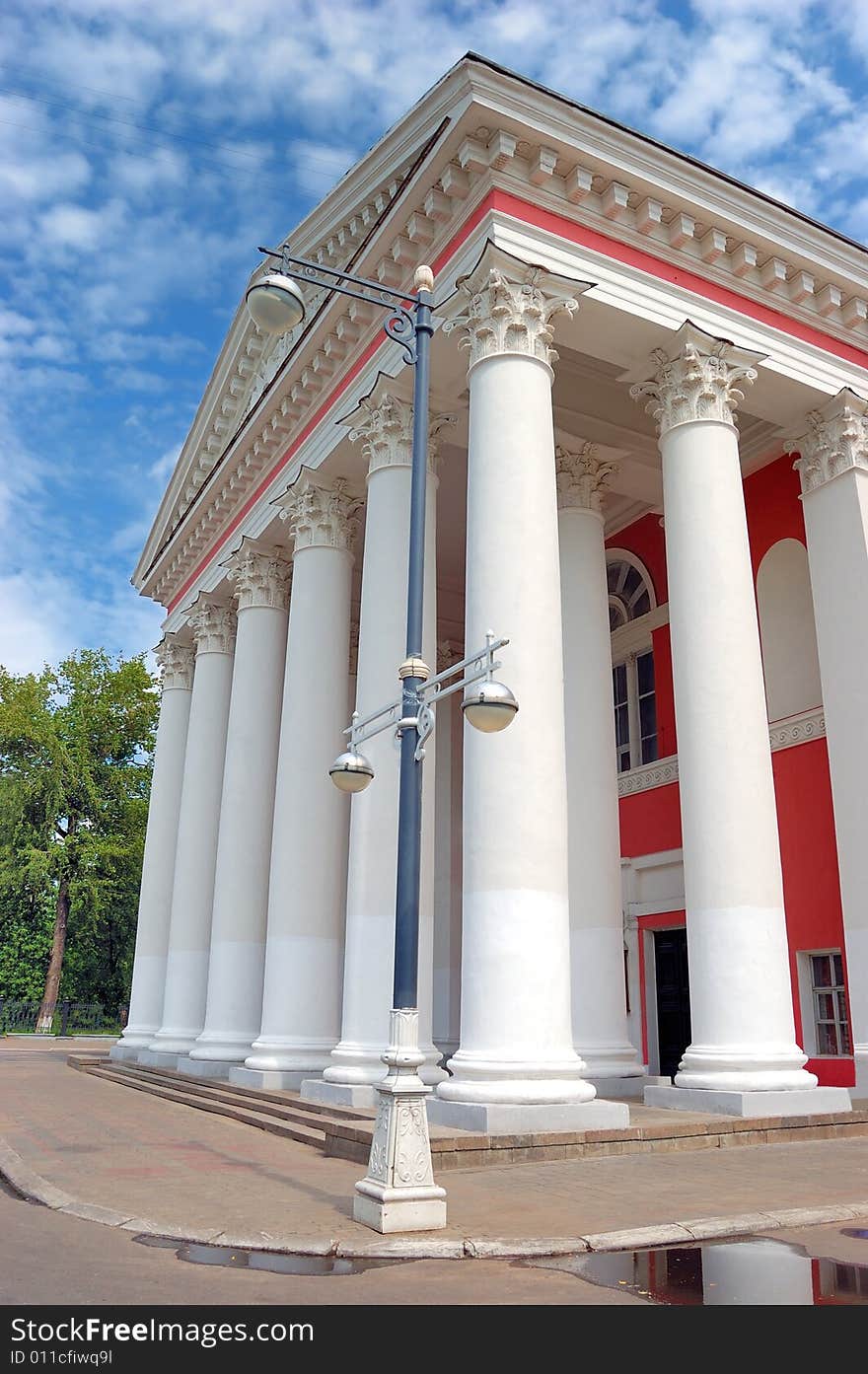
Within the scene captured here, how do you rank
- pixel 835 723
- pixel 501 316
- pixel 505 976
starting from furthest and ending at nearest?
1. pixel 835 723
2. pixel 501 316
3. pixel 505 976

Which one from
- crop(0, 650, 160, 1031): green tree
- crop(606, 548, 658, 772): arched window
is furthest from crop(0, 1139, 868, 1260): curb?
crop(0, 650, 160, 1031): green tree

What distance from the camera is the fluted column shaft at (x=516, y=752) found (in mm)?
10727

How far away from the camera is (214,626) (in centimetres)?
2394

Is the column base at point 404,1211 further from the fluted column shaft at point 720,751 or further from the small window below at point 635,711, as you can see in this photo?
the small window below at point 635,711

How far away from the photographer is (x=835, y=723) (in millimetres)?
15453

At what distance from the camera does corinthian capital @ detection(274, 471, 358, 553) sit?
1838 centimetres

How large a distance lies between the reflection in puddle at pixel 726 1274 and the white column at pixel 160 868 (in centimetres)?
1922

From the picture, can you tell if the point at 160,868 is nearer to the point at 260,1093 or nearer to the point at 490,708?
the point at 260,1093

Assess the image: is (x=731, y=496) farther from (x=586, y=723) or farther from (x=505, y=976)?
(x=505, y=976)

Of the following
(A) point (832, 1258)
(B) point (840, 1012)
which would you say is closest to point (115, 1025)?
(B) point (840, 1012)

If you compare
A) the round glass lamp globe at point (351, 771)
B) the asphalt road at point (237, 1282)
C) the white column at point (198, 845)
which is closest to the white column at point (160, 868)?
the white column at point (198, 845)

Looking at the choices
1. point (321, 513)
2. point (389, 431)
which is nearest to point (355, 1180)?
point (389, 431)

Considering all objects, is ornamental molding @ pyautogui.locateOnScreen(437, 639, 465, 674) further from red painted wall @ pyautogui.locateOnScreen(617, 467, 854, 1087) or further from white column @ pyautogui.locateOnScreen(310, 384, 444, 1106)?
white column @ pyautogui.locateOnScreen(310, 384, 444, 1106)
